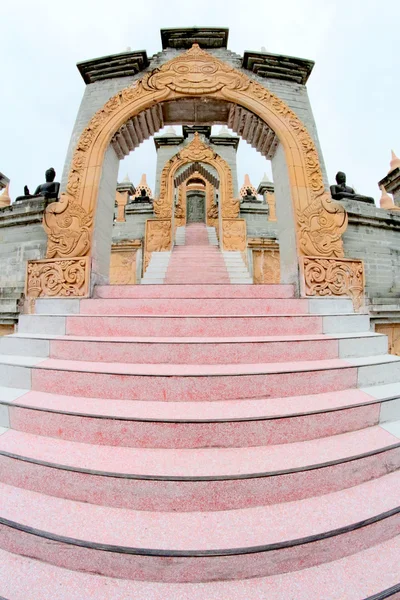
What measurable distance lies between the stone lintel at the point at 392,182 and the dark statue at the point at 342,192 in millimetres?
2873

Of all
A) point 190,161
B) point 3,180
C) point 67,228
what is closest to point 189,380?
point 67,228

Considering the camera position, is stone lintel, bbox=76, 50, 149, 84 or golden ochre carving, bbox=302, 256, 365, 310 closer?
golden ochre carving, bbox=302, 256, 365, 310

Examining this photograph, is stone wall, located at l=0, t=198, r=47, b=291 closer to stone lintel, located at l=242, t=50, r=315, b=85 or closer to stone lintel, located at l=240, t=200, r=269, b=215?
stone lintel, located at l=242, t=50, r=315, b=85

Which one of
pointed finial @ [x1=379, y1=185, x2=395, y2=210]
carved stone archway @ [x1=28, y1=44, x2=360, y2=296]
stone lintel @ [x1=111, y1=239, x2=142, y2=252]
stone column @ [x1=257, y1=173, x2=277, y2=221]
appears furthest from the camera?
stone column @ [x1=257, y1=173, x2=277, y2=221]

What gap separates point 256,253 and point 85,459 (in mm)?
9576

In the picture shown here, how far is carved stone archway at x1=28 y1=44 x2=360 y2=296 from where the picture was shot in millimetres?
4336

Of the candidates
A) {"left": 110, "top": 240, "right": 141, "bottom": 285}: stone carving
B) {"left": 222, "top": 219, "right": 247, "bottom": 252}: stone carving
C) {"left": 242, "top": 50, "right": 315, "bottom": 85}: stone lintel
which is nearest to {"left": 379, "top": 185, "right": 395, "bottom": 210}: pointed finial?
{"left": 242, "top": 50, "right": 315, "bottom": 85}: stone lintel

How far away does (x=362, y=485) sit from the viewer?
1926 mm

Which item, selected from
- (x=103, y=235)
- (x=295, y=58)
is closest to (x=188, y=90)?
(x=295, y=58)

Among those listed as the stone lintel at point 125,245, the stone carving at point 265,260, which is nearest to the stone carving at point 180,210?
the stone lintel at point 125,245

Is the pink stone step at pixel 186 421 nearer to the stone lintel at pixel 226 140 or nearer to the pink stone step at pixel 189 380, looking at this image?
the pink stone step at pixel 189 380

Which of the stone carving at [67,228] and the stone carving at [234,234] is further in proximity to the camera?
the stone carving at [234,234]

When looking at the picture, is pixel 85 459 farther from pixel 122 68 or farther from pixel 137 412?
pixel 122 68

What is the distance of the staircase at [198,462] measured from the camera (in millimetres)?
1462
